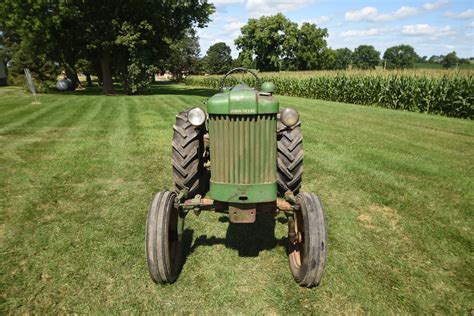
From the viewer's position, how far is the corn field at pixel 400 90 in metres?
14.3

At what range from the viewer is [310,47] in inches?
2928

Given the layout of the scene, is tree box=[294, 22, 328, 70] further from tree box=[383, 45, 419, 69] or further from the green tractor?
the green tractor

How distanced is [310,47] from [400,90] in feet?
202

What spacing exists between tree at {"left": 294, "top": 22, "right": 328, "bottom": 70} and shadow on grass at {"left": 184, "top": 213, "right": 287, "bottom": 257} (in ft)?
239

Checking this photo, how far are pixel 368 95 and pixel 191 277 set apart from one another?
1859 centimetres

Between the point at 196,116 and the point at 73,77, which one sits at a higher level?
the point at 196,116

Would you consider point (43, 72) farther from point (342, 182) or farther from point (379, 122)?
point (342, 182)

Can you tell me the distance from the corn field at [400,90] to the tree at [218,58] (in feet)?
256

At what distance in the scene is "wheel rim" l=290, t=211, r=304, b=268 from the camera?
3.54 metres

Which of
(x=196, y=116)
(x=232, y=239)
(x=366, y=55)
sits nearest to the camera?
(x=196, y=116)

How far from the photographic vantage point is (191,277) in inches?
137

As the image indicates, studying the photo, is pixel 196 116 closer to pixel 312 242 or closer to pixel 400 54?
pixel 312 242

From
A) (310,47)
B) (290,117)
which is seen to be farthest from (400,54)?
(290,117)

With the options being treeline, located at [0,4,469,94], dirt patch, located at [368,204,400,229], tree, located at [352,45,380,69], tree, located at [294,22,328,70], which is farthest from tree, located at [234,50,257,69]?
tree, located at [352,45,380,69]
